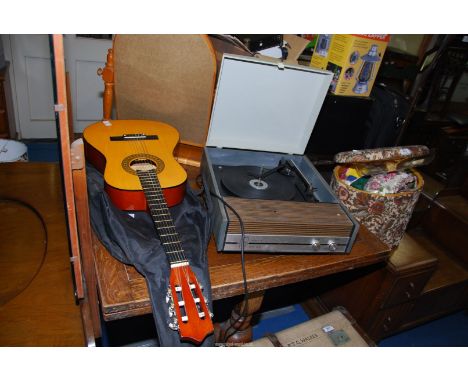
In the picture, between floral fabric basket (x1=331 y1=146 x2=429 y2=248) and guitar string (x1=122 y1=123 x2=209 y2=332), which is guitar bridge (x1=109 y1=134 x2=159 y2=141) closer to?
guitar string (x1=122 y1=123 x2=209 y2=332)

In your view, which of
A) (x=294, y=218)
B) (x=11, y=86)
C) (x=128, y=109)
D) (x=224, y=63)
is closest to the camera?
(x=294, y=218)

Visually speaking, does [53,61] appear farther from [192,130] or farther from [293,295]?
[293,295]

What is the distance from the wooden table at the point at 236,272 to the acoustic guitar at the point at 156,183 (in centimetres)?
11

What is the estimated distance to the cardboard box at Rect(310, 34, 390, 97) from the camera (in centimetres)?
125

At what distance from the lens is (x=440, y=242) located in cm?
178

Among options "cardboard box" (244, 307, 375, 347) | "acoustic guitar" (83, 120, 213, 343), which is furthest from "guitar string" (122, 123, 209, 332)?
"cardboard box" (244, 307, 375, 347)

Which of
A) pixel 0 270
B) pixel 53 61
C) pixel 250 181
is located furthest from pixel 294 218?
pixel 0 270

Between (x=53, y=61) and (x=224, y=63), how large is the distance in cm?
61

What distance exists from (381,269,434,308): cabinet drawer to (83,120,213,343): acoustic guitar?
971mm

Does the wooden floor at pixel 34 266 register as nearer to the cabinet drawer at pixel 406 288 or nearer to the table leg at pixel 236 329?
the table leg at pixel 236 329

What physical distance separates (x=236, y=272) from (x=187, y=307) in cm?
22

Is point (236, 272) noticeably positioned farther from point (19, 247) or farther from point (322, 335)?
point (19, 247)

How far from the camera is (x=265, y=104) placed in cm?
116

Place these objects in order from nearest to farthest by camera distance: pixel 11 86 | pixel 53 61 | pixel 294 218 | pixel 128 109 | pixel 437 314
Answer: pixel 53 61
pixel 294 218
pixel 128 109
pixel 437 314
pixel 11 86
